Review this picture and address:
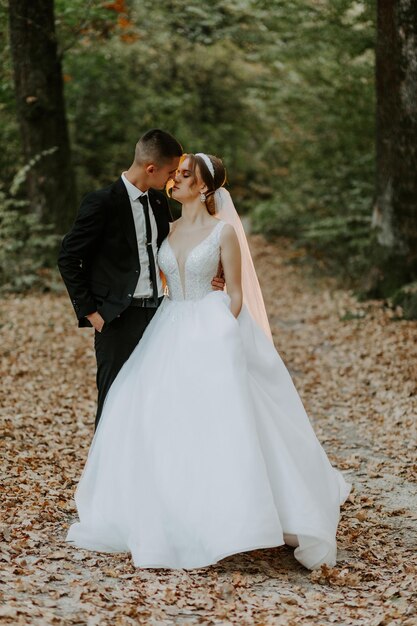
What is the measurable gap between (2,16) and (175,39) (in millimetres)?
7950

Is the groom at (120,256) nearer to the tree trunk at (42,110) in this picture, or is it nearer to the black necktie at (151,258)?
the black necktie at (151,258)

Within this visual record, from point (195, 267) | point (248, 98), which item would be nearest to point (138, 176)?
point (195, 267)

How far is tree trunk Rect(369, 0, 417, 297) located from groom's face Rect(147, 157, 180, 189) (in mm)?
6584

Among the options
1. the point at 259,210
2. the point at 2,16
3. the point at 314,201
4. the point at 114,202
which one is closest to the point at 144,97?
the point at 259,210

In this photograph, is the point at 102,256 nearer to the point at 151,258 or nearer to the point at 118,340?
the point at 151,258

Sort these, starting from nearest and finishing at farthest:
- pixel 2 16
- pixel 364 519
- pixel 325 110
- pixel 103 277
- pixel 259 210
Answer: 1. pixel 103 277
2. pixel 364 519
3. pixel 2 16
4. pixel 325 110
5. pixel 259 210

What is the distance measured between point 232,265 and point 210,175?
588mm

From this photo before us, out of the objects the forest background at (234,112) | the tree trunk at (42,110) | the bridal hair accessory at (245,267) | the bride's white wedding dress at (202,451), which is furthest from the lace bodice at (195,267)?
the tree trunk at (42,110)

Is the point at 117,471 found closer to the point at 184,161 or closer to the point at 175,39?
the point at 184,161

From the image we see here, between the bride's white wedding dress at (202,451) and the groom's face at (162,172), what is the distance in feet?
1.28

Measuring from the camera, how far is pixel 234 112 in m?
22.1

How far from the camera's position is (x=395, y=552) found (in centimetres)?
507

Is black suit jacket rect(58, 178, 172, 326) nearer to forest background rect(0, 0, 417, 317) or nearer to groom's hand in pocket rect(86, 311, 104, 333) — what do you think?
groom's hand in pocket rect(86, 311, 104, 333)

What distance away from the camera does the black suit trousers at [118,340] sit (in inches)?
208
